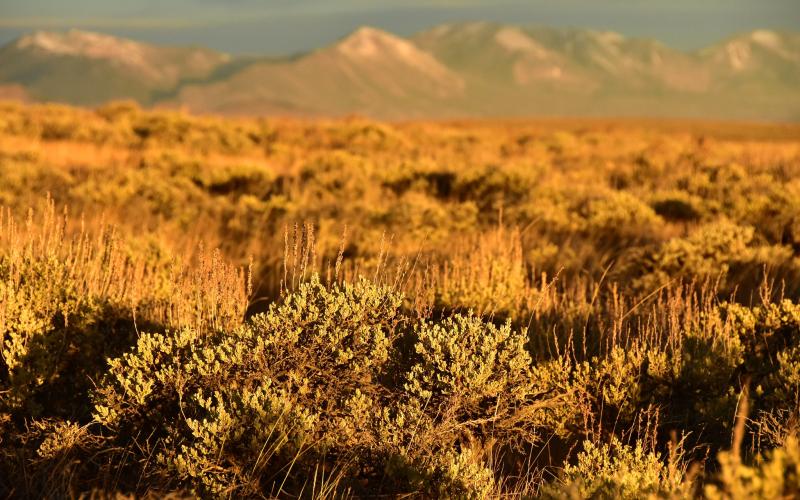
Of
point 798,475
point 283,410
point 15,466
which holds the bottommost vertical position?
point 15,466

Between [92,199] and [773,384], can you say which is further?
[92,199]

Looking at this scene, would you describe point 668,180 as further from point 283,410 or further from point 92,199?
point 283,410

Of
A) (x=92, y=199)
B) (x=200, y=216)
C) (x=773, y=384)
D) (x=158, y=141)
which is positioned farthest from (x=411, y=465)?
(x=158, y=141)

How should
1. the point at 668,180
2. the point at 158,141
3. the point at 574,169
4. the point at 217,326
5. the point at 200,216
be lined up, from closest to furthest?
the point at 217,326
the point at 200,216
the point at 668,180
the point at 574,169
the point at 158,141

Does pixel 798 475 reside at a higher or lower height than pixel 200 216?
higher

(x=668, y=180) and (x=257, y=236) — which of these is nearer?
(x=257, y=236)

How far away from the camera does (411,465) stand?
3629mm

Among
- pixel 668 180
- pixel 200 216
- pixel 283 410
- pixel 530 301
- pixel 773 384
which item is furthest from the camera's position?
pixel 668 180

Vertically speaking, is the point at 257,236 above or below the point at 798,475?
below

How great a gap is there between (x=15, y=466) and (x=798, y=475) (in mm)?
3651

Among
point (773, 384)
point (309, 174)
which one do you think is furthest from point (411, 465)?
point (309, 174)

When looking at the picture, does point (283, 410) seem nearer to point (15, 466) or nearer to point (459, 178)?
point (15, 466)

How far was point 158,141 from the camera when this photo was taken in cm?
1958

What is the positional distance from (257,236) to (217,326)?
4475 millimetres
